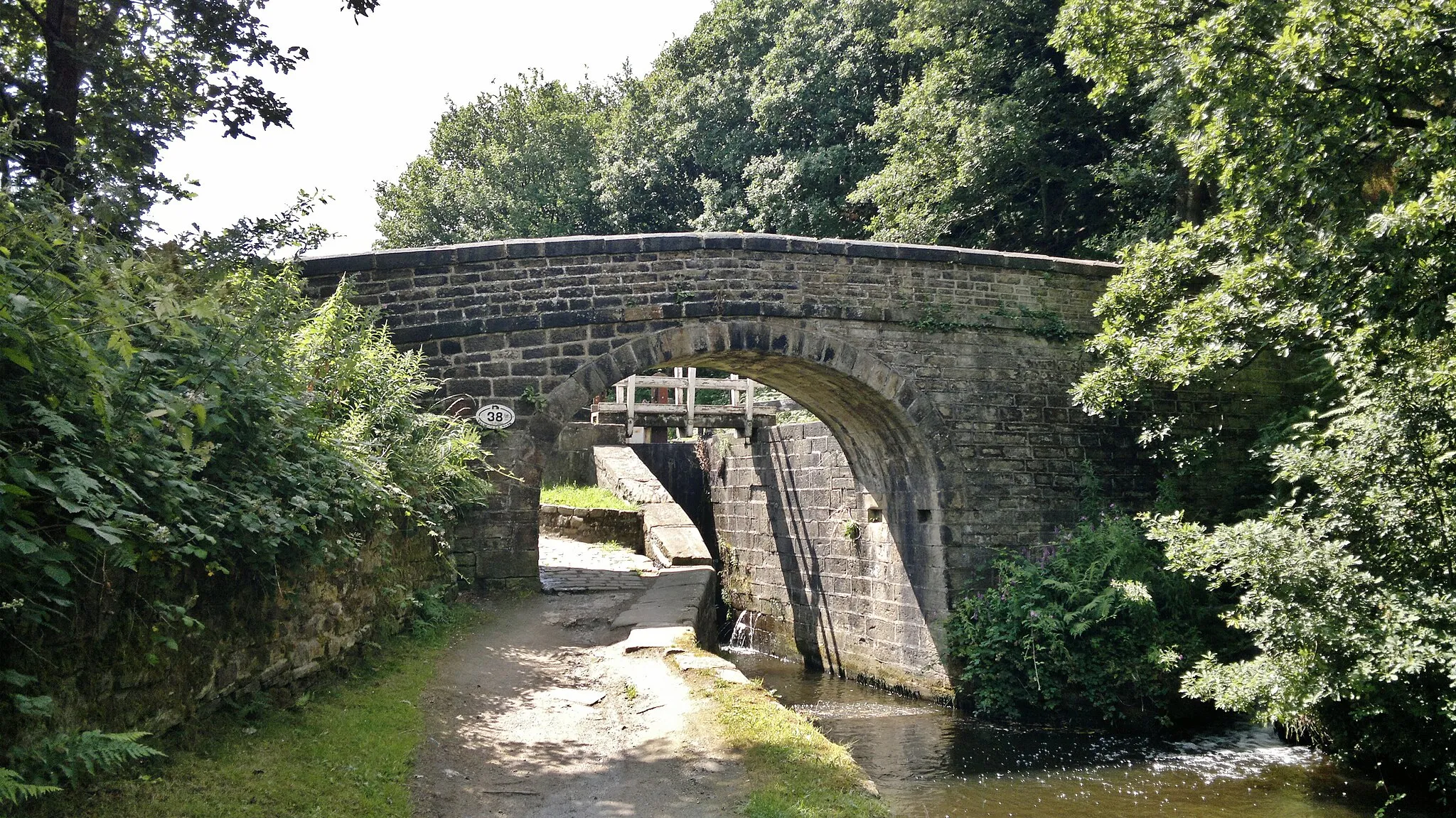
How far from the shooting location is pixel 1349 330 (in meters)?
7.39

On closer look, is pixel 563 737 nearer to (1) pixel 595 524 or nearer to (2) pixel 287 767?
(2) pixel 287 767

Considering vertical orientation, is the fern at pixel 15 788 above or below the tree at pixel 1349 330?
below

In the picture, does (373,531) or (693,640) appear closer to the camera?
(373,531)

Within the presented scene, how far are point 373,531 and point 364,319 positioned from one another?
10.3 ft

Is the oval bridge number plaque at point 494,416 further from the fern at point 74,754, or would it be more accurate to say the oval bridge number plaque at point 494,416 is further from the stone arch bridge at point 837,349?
the fern at point 74,754

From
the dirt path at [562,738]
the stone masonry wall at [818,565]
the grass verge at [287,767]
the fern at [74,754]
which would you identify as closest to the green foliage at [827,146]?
the stone masonry wall at [818,565]

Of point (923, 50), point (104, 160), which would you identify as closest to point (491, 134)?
point (923, 50)

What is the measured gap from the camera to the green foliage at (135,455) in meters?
3.13

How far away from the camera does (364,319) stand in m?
8.84

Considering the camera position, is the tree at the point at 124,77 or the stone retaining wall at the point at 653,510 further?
the stone retaining wall at the point at 653,510

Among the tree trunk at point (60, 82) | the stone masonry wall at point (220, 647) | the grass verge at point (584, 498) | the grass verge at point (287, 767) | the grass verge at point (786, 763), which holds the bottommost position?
the grass verge at point (786, 763)

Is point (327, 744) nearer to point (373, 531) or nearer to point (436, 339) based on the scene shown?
point (373, 531)

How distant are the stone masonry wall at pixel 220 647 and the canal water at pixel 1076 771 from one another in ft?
12.2

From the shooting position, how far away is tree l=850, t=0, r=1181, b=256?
1492 cm
